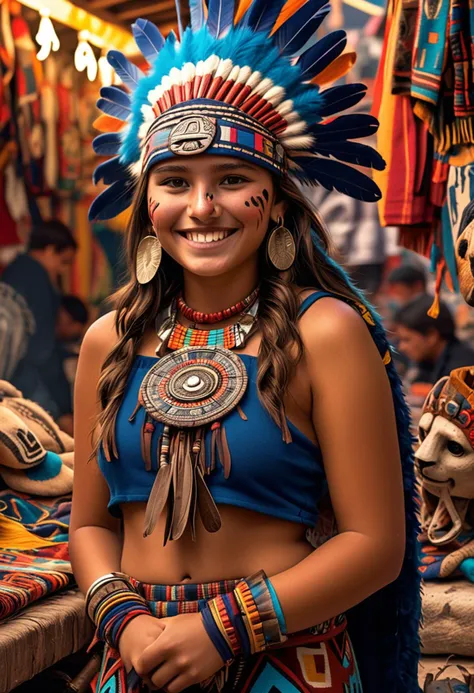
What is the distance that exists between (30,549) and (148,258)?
116 centimetres

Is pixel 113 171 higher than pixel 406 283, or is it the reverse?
pixel 113 171

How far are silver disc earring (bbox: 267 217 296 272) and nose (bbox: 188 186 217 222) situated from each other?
158 mm

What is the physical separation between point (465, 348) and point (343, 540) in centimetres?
391

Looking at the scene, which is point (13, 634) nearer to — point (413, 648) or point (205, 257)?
point (413, 648)

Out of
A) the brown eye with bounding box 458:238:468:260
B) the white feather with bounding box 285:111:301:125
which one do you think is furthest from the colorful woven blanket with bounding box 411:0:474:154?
the white feather with bounding box 285:111:301:125

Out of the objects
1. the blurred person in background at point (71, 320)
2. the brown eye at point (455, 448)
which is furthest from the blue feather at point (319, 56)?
the blurred person in background at point (71, 320)

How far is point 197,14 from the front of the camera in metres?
1.80

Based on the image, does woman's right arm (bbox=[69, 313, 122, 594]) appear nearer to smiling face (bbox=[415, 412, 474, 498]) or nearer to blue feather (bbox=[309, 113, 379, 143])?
blue feather (bbox=[309, 113, 379, 143])

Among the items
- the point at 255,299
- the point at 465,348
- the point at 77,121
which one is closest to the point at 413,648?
the point at 255,299

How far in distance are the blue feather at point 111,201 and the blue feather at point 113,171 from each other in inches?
0.6

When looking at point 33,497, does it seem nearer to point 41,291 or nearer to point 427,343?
point 427,343

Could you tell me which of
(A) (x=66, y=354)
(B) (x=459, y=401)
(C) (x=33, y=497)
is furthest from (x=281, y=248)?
(A) (x=66, y=354)

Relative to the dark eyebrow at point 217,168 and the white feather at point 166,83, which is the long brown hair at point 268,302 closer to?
the dark eyebrow at point 217,168

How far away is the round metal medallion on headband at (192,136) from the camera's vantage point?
1.59 metres
